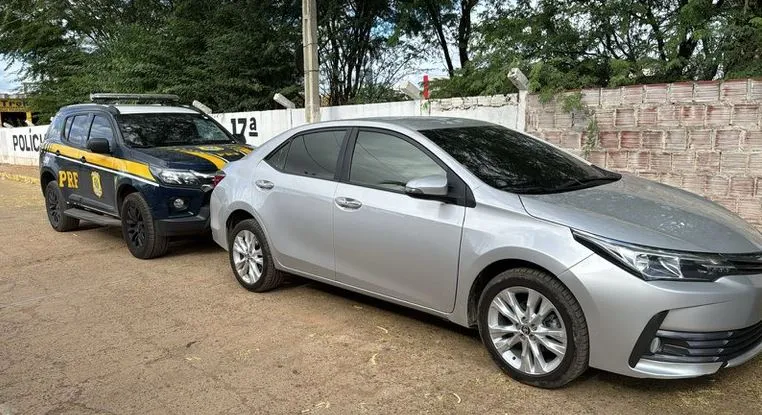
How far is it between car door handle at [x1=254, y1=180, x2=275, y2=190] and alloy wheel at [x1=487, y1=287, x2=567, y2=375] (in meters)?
2.33

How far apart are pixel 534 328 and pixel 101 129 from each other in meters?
6.22

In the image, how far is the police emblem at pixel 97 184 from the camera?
728 centimetres

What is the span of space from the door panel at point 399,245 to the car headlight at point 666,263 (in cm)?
96

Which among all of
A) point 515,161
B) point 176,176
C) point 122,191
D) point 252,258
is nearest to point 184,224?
point 176,176

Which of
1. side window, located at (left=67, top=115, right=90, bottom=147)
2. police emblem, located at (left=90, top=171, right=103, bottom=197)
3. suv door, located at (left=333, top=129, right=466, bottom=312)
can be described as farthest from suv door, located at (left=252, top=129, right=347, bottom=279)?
side window, located at (left=67, top=115, right=90, bottom=147)

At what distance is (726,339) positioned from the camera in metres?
3.06

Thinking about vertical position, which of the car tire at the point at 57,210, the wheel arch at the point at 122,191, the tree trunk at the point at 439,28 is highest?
the tree trunk at the point at 439,28

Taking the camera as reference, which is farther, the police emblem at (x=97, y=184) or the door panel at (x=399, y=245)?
the police emblem at (x=97, y=184)

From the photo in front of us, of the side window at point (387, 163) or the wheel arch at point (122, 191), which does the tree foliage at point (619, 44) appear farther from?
the wheel arch at point (122, 191)

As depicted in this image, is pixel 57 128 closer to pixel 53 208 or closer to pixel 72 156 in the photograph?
pixel 72 156

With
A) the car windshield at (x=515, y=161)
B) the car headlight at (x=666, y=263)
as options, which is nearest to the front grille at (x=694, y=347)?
the car headlight at (x=666, y=263)

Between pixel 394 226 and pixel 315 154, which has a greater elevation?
pixel 315 154

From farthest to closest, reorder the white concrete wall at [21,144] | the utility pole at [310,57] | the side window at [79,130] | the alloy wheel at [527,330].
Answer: the white concrete wall at [21,144]
the utility pole at [310,57]
the side window at [79,130]
the alloy wheel at [527,330]

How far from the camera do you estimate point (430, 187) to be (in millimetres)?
3691
